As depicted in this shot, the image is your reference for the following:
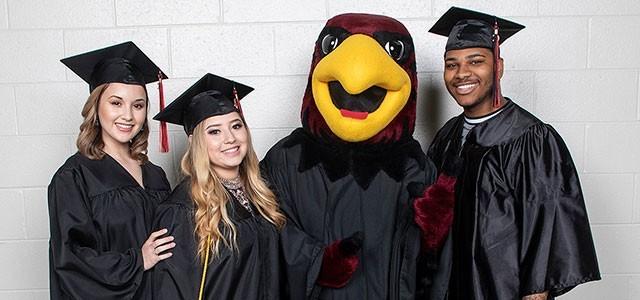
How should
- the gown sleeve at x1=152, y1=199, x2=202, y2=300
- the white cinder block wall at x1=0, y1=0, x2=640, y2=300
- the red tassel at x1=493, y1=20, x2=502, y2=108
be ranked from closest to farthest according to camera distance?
1. the gown sleeve at x1=152, y1=199, x2=202, y2=300
2. the red tassel at x1=493, y1=20, x2=502, y2=108
3. the white cinder block wall at x1=0, y1=0, x2=640, y2=300

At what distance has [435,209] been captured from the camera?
5.64 feet

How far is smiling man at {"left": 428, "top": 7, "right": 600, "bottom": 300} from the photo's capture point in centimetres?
177

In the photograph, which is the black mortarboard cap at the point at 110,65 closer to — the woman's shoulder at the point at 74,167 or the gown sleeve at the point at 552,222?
the woman's shoulder at the point at 74,167

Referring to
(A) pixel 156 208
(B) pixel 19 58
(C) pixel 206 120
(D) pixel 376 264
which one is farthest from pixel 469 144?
(B) pixel 19 58

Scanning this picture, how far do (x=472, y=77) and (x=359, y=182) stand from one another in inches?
19.7

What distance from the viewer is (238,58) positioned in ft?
7.93

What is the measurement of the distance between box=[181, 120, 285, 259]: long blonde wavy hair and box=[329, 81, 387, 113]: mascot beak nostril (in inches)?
12.0

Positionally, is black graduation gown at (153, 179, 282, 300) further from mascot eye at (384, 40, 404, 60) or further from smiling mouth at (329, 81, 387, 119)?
mascot eye at (384, 40, 404, 60)

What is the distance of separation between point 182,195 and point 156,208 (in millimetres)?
123

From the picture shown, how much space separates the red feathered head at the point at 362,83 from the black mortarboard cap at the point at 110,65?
0.57 meters

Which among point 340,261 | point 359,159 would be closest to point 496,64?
point 359,159

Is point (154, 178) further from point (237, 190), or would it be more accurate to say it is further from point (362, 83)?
point (362, 83)

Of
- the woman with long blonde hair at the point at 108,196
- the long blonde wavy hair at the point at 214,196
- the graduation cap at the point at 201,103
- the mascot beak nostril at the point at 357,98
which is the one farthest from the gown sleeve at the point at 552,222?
the woman with long blonde hair at the point at 108,196

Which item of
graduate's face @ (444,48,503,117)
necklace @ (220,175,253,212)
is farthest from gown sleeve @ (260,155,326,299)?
graduate's face @ (444,48,503,117)
